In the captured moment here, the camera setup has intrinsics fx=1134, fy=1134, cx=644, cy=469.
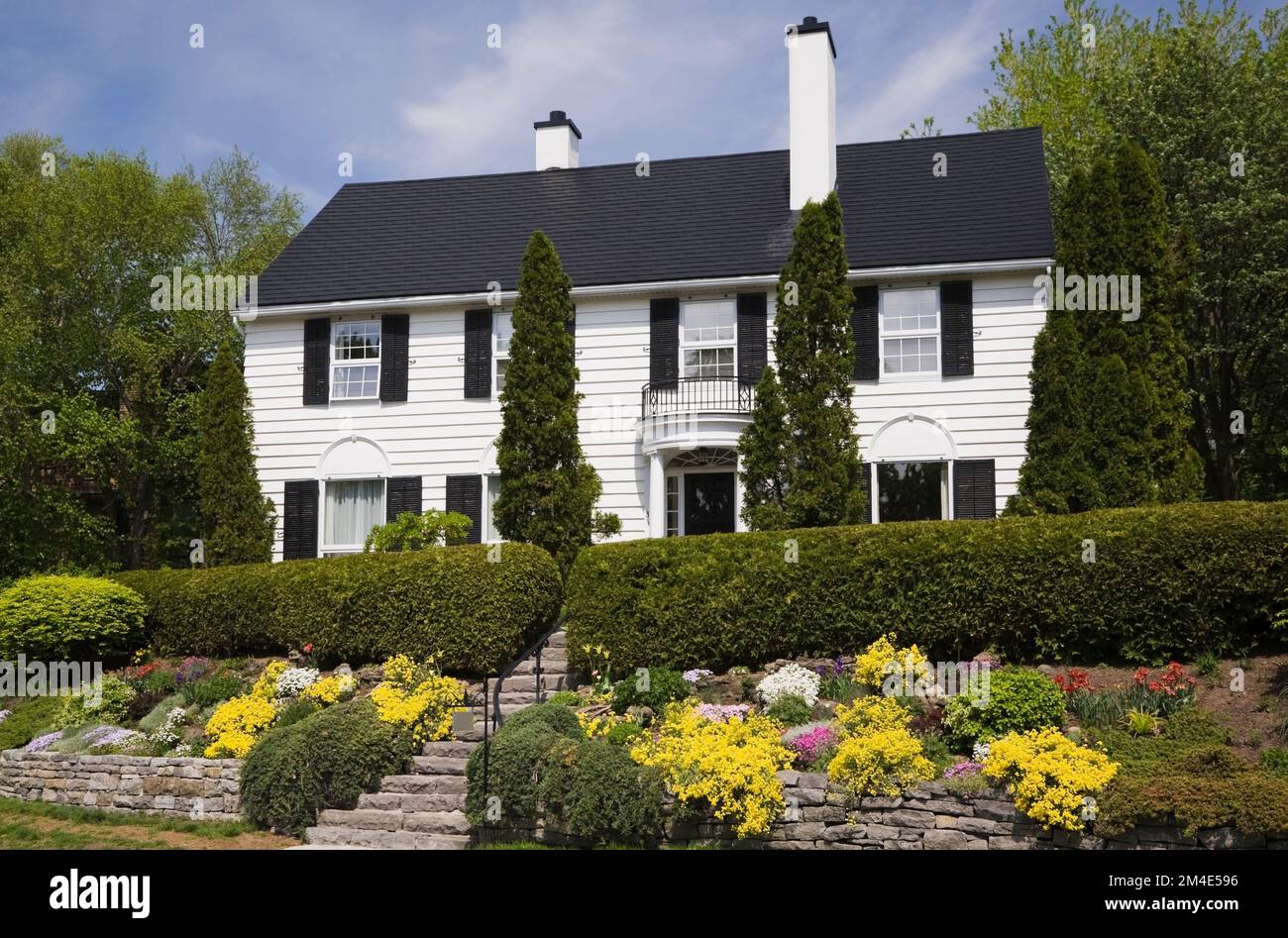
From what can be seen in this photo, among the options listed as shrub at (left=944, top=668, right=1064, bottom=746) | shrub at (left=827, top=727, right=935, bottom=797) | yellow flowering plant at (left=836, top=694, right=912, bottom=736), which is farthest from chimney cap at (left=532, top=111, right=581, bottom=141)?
shrub at (left=827, top=727, right=935, bottom=797)

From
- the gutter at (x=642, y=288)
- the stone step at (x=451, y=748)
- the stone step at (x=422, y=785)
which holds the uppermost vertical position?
the gutter at (x=642, y=288)

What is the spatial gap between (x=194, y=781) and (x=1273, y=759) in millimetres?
10586

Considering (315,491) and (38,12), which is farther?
(315,491)

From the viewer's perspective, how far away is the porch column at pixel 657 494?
18172mm

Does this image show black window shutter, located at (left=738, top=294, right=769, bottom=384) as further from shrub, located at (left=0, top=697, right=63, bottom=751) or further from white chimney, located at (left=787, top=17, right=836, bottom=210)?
shrub, located at (left=0, top=697, right=63, bottom=751)

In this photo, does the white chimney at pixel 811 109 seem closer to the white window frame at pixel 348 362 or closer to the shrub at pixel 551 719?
the white window frame at pixel 348 362

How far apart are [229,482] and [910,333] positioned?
1181 centimetres

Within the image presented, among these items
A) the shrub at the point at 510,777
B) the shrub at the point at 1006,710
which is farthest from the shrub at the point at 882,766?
the shrub at the point at 510,777

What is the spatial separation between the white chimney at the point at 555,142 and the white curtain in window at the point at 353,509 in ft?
25.8

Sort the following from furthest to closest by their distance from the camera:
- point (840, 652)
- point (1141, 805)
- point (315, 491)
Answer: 1. point (315, 491)
2. point (840, 652)
3. point (1141, 805)

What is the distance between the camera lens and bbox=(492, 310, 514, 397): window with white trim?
1997 cm

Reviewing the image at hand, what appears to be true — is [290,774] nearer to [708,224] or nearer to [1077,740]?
[1077,740]
